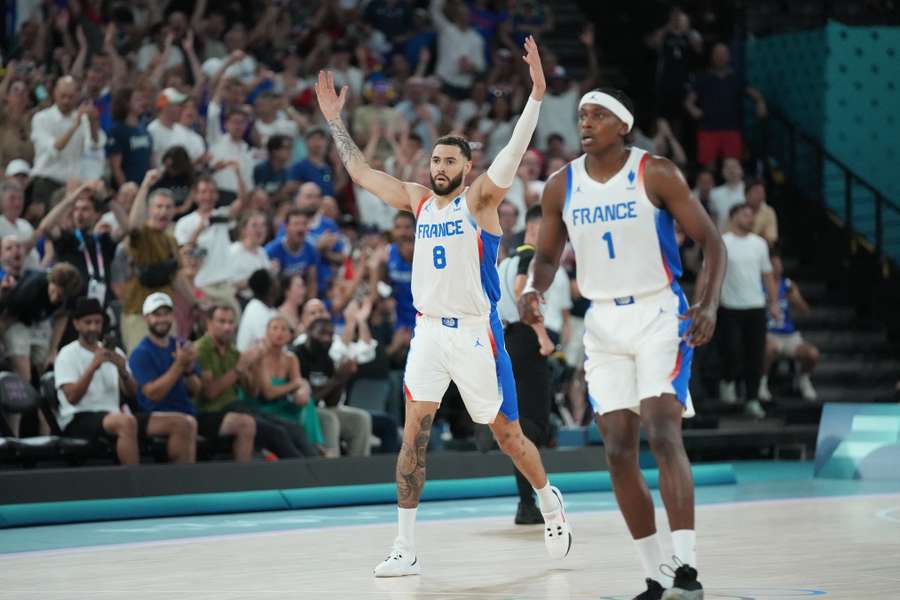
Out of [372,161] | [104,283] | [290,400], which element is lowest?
[290,400]

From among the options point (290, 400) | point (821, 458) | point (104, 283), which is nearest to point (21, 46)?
point (104, 283)

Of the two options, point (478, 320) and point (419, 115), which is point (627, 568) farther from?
point (419, 115)

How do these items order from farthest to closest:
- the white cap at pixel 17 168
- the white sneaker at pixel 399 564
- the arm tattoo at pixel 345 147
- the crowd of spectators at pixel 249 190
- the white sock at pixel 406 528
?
1. the white cap at pixel 17 168
2. the crowd of spectators at pixel 249 190
3. the arm tattoo at pixel 345 147
4. the white sock at pixel 406 528
5. the white sneaker at pixel 399 564

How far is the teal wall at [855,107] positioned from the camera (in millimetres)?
22062

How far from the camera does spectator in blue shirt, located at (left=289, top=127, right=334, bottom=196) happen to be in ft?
56.6

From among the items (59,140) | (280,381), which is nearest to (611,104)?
(280,381)

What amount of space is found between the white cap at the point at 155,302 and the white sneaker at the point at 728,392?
8166mm

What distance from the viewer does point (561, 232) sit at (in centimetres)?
752

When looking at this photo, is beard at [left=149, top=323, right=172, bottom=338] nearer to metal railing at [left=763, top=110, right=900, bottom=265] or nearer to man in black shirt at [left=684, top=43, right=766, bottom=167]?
man in black shirt at [left=684, top=43, right=766, bottom=167]

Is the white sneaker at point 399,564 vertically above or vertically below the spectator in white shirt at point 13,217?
Answer: below

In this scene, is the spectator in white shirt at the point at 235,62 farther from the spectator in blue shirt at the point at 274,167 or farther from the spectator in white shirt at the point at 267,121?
the spectator in blue shirt at the point at 274,167

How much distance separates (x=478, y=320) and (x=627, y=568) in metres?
1.66

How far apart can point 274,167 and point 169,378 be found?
202 inches

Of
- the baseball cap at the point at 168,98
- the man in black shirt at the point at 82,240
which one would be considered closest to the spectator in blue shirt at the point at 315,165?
the baseball cap at the point at 168,98
